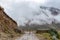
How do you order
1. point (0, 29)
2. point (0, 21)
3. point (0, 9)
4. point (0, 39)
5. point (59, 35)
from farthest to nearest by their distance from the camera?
point (59, 35) < point (0, 9) < point (0, 21) < point (0, 29) < point (0, 39)

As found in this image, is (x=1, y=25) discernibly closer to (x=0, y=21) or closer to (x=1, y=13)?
(x=0, y=21)

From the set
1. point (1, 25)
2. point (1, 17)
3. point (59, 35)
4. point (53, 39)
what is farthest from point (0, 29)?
point (59, 35)

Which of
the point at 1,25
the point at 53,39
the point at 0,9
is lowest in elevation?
the point at 53,39

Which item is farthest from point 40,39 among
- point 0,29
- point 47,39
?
point 0,29

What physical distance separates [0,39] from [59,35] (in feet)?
51.1

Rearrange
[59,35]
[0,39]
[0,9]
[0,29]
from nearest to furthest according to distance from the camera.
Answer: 1. [0,39]
2. [0,29]
3. [0,9]
4. [59,35]

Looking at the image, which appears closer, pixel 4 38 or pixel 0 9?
pixel 4 38

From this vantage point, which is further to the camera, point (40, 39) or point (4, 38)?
point (40, 39)

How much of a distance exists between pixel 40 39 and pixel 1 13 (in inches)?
278

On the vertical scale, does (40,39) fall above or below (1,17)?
below

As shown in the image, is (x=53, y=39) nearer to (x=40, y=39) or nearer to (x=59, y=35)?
(x=40, y=39)

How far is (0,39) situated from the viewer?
2530 cm

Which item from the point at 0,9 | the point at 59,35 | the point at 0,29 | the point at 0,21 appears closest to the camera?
the point at 0,29

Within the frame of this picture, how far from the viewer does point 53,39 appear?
32.4m
